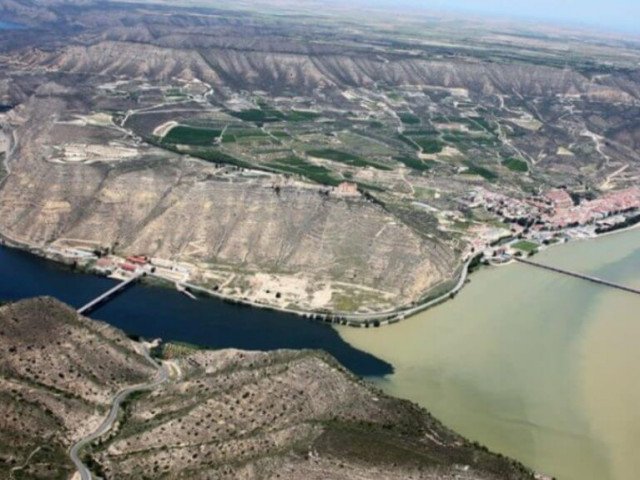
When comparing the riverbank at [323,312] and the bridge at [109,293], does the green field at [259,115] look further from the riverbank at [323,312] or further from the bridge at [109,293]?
the bridge at [109,293]

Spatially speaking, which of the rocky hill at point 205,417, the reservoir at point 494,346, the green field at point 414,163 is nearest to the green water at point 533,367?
the reservoir at point 494,346

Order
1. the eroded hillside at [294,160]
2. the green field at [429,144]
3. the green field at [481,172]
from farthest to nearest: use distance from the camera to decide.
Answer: the green field at [429,144] < the green field at [481,172] < the eroded hillside at [294,160]

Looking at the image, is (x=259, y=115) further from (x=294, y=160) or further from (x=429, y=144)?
(x=429, y=144)

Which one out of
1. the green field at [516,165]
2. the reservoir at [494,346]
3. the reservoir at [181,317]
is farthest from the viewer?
the green field at [516,165]

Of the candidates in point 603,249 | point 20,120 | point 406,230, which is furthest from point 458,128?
point 20,120

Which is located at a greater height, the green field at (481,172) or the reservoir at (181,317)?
the green field at (481,172)

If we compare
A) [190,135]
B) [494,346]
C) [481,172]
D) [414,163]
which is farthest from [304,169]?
[494,346]

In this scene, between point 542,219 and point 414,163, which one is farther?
point 414,163

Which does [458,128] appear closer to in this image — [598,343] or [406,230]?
[406,230]
